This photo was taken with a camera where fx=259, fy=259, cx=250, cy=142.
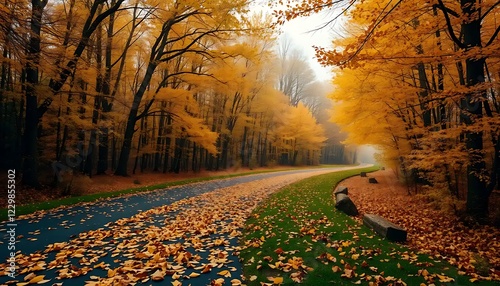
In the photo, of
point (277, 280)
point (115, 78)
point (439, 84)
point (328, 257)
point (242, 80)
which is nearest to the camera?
point (277, 280)

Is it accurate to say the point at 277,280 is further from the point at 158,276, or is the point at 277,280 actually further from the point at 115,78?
the point at 115,78

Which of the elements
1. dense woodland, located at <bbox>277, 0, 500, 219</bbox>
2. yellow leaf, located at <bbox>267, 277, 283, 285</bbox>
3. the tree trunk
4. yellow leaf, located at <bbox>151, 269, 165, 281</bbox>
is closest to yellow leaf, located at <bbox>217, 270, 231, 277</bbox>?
yellow leaf, located at <bbox>267, 277, 283, 285</bbox>

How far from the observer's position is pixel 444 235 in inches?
257

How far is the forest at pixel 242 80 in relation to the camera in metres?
5.96

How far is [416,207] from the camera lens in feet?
32.0

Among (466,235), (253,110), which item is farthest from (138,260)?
(253,110)

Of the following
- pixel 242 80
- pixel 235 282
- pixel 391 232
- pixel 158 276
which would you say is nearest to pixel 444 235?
pixel 391 232

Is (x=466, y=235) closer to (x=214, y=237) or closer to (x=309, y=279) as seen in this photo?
(x=309, y=279)

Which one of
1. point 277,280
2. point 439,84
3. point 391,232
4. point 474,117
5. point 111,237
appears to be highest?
point 439,84

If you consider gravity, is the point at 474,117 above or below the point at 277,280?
above

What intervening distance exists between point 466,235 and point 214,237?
6.16 metres

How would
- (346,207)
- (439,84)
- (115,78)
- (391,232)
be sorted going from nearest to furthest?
(391,232), (346,207), (439,84), (115,78)

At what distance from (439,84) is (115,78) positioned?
65.3ft

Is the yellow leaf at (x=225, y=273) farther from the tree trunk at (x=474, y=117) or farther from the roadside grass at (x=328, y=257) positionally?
the tree trunk at (x=474, y=117)
